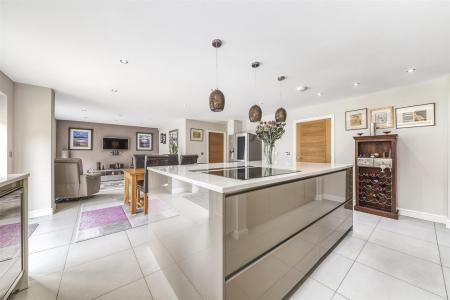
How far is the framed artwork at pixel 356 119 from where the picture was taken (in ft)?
11.9

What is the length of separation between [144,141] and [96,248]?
23.5ft

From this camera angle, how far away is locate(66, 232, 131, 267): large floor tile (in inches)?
74.3

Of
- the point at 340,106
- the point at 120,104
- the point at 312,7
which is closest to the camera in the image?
the point at 312,7

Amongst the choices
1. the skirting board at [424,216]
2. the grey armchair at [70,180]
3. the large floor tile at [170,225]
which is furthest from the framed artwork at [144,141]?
the skirting board at [424,216]

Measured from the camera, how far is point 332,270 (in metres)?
1.70

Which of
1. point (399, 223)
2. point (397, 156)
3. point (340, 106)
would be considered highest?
point (340, 106)

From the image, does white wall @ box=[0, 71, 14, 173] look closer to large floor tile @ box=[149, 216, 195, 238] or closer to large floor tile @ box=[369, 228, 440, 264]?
large floor tile @ box=[149, 216, 195, 238]

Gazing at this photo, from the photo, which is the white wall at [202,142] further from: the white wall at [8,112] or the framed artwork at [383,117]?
the framed artwork at [383,117]

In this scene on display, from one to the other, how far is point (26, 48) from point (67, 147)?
6462 mm

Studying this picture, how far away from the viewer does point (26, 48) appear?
198 cm

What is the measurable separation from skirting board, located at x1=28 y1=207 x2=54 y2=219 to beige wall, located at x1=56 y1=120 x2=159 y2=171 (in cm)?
480

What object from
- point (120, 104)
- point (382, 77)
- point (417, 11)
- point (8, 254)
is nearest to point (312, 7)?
point (417, 11)

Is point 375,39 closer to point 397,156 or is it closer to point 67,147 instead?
point 397,156

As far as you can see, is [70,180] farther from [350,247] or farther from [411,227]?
[411,227]
